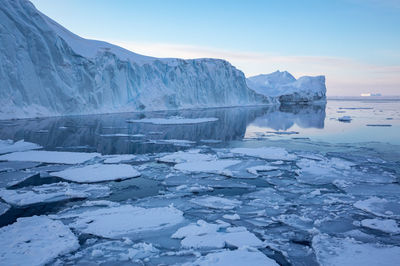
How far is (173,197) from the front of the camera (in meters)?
5.05

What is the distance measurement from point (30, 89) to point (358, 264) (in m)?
22.8

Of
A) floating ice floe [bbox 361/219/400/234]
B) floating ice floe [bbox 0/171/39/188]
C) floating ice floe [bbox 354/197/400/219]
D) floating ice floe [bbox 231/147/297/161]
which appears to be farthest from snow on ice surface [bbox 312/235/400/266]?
floating ice floe [bbox 0/171/39/188]

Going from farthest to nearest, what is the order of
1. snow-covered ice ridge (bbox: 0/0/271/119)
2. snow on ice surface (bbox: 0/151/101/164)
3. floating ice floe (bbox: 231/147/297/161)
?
snow-covered ice ridge (bbox: 0/0/271/119), floating ice floe (bbox: 231/147/297/161), snow on ice surface (bbox: 0/151/101/164)

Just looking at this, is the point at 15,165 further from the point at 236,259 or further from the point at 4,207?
the point at 236,259

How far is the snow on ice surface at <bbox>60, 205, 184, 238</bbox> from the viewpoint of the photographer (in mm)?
3693

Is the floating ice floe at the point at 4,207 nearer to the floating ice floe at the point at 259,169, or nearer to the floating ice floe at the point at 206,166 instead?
the floating ice floe at the point at 206,166

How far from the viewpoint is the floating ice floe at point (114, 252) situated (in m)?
3.04

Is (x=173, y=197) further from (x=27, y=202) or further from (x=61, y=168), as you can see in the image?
(x=61, y=168)

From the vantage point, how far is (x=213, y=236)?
355 centimetres

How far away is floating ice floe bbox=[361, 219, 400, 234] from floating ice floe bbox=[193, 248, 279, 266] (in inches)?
70.3

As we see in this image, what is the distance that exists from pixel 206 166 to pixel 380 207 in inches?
151

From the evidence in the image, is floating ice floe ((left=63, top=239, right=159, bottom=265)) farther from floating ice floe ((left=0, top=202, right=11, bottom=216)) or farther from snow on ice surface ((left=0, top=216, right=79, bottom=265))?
floating ice floe ((left=0, top=202, right=11, bottom=216))

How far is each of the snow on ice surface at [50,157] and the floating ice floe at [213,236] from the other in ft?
16.7

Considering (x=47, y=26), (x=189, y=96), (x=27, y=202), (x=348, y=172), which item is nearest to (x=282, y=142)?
(x=348, y=172)
